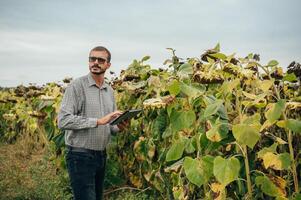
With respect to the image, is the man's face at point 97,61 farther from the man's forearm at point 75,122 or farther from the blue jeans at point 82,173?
the blue jeans at point 82,173

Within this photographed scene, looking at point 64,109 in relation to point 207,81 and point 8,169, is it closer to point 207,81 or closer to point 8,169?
point 207,81

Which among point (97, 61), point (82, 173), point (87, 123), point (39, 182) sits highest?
point (97, 61)

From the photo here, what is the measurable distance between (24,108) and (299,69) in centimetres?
695

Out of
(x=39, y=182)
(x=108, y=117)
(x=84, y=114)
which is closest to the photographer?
(x=108, y=117)

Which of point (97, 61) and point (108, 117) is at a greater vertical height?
point (97, 61)

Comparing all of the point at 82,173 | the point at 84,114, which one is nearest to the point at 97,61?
the point at 84,114

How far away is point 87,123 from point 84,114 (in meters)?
0.19

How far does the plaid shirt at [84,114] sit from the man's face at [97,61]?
0.08 m

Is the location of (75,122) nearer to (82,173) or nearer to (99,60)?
(82,173)

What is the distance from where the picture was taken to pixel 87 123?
317 centimetres

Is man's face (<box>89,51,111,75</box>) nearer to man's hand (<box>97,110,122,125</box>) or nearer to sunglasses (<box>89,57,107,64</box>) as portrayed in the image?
sunglasses (<box>89,57,107,64</box>)

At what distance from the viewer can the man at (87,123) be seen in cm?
319

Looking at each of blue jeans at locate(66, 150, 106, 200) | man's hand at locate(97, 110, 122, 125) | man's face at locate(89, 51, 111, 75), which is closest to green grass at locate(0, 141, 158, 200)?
blue jeans at locate(66, 150, 106, 200)

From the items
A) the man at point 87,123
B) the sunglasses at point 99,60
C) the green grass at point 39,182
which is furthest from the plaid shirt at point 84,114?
the green grass at point 39,182
